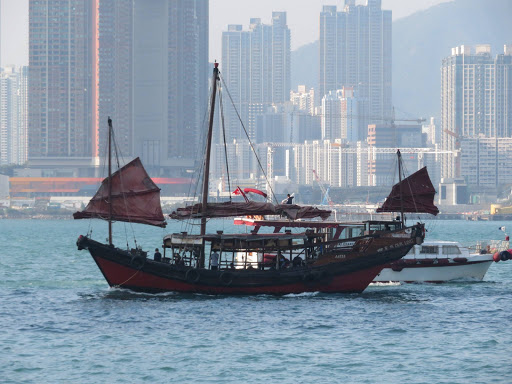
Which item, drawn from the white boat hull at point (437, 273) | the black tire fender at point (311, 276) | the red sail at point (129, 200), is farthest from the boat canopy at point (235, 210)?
the white boat hull at point (437, 273)

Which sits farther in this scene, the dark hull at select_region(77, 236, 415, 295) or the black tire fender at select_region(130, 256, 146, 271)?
the dark hull at select_region(77, 236, 415, 295)

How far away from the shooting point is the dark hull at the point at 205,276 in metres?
55.6

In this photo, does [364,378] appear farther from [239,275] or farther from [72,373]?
[239,275]

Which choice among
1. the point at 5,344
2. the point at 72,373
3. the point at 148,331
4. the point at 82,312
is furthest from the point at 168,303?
the point at 72,373

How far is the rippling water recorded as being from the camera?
3809 centimetres

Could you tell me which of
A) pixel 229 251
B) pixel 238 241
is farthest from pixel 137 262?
pixel 238 241

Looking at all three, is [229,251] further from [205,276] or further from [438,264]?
[438,264]

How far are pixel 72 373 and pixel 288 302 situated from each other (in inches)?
731

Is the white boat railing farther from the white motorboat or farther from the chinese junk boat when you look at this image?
the chinese junk boat

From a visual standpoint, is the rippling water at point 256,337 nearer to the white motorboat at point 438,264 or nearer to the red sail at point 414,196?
the white motorboat at point 438,264

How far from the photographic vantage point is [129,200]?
194 feet

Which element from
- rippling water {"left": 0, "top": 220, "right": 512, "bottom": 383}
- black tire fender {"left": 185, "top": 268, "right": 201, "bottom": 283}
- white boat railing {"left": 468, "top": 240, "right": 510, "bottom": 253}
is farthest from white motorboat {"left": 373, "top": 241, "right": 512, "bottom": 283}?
black tire fender {"left": 185, "top": 268, "right": 201, "bottom": 283}

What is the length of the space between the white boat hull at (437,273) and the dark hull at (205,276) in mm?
8638

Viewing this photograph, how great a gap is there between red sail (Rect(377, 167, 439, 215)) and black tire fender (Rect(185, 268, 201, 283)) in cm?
1646
